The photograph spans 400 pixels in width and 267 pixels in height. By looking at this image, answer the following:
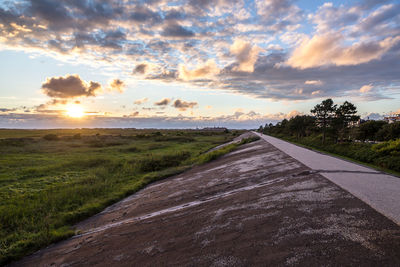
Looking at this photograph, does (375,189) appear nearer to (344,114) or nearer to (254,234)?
(254,234)

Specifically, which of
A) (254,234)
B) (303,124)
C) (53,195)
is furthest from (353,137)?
(53,195)

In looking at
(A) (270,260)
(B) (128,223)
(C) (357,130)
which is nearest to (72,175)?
(B) (128,223)

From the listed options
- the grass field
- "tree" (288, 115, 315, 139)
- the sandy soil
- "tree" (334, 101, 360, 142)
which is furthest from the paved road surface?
"tree" (288, 115, 315, 139)

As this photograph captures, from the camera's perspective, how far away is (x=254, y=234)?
494cm

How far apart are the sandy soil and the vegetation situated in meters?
9.90

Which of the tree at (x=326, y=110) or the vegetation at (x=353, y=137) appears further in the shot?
the tree at (x=326, y=110)

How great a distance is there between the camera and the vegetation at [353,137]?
15.0 m

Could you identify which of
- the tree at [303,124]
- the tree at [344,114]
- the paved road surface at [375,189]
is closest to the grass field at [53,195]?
the paved road surface at [375,189]

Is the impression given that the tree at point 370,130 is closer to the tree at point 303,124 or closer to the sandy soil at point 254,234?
the tree at point 303,124

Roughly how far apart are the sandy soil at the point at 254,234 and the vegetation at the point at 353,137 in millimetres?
9896

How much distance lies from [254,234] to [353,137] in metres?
46.0

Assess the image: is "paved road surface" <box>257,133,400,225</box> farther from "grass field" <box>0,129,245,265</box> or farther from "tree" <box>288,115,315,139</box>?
"tree" <box>288,115,315,139</box>

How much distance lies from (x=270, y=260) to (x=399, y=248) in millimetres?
2230

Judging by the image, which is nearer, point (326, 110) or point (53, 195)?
point (53, 195)
